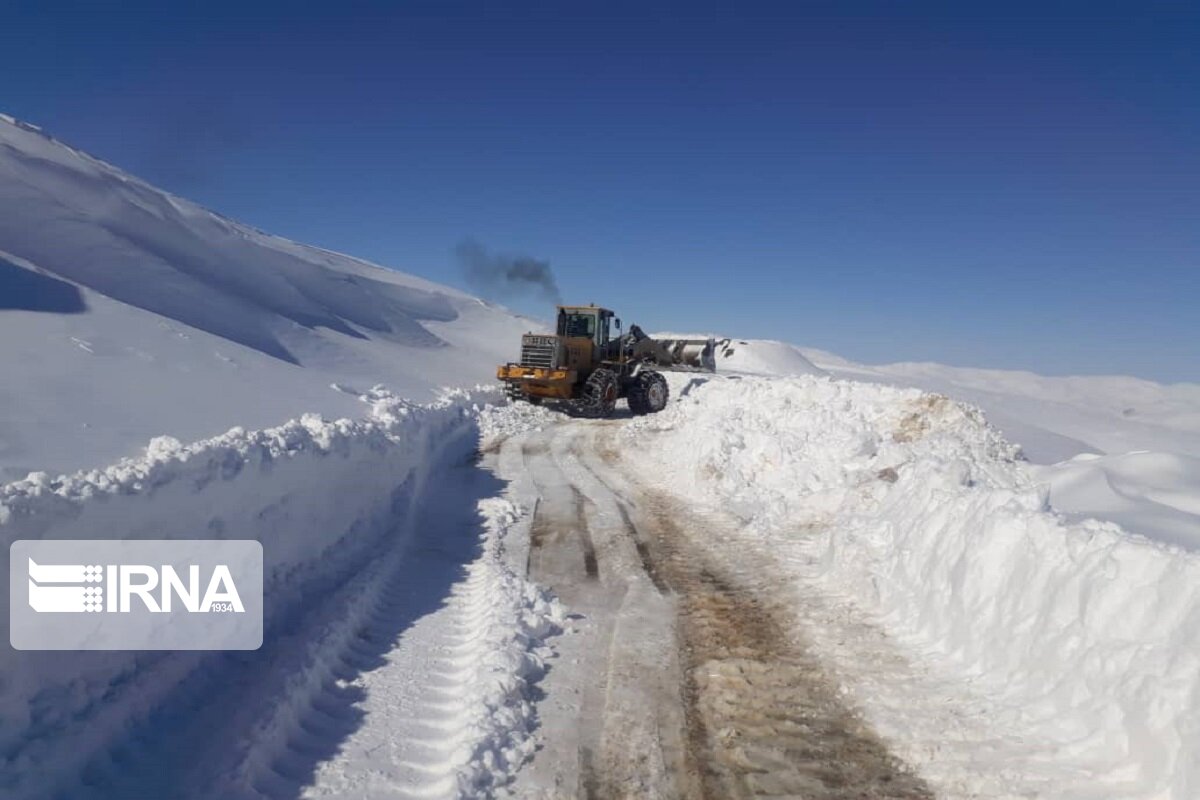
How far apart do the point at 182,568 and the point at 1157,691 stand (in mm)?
5872

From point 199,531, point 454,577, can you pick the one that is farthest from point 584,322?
point 199,531

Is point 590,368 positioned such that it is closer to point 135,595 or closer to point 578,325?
point 578,325

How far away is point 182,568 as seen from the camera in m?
5.14

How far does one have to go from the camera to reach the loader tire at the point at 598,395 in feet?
69.1

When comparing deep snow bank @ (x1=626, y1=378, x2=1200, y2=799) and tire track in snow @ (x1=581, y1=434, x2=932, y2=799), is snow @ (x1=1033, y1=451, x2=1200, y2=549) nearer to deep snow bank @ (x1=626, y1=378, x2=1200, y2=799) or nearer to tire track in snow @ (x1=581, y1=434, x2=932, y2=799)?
deep snow bank @ (x1=626, y1=378, x2=1200, y2=799)

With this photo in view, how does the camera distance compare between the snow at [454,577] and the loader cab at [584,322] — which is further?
the loader cab at [584,322]

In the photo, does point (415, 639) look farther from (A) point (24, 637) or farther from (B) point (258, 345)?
(B) point (258, 345)

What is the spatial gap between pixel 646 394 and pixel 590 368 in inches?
71.6

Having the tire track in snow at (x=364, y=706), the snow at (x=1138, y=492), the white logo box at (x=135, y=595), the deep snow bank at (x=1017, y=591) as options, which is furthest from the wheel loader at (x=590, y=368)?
the white logo box at (x=135, y=595)

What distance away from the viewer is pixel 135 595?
469 cm

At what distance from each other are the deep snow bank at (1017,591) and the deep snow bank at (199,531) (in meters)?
3.28

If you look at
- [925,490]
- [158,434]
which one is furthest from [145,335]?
[925,490]

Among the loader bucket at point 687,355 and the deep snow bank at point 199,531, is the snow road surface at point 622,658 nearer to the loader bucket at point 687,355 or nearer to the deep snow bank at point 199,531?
the deep snow bank at point 199,531

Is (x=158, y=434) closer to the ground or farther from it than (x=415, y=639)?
farther from it
